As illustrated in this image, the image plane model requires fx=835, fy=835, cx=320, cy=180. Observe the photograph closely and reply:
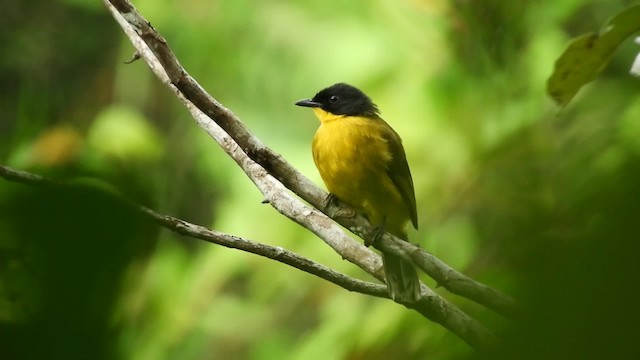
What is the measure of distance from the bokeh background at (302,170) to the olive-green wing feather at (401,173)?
0.24ft

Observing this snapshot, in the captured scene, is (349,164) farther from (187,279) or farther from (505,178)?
(505,178)

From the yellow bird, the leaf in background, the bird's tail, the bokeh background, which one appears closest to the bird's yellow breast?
the yellow bird

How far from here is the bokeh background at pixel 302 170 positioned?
0.42 ft

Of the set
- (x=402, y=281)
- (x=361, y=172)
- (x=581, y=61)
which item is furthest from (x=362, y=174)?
(x=581, y=61)

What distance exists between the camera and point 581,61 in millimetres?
703

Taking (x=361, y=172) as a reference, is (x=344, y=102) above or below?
above

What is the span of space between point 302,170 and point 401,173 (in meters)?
0.39

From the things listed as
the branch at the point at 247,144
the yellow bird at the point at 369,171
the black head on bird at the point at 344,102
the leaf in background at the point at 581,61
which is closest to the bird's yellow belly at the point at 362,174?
the yellow bird at the point at 369,171

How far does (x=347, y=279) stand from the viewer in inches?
43.8

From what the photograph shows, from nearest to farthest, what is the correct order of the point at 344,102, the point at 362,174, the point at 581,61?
the point at 581,61
the point at 362,174
the point at 344,102

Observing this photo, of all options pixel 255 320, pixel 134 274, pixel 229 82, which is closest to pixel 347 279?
pixel 134 274

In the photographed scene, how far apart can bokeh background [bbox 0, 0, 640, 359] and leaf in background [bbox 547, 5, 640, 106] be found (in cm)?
4

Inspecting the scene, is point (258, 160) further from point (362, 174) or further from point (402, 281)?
point (362, 174)

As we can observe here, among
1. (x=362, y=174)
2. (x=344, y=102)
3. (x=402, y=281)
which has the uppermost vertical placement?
(x=344, y=102)
